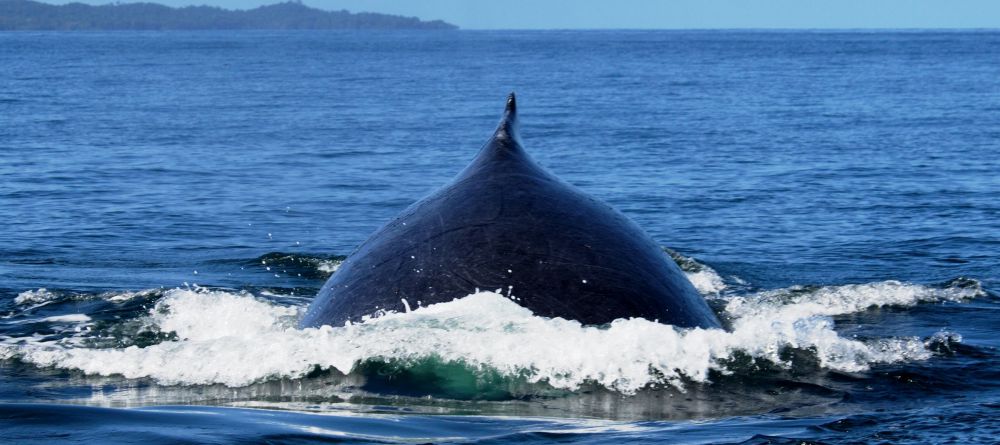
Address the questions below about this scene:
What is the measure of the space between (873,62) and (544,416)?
87.3 meters

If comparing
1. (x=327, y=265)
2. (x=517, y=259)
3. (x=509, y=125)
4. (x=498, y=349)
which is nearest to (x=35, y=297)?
(x=327, y=265)

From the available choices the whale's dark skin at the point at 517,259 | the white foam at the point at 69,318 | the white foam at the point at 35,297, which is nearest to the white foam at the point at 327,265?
the white foam at the point at 35,297

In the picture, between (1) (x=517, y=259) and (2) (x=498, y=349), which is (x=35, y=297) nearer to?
(2) (x=498, y=349)

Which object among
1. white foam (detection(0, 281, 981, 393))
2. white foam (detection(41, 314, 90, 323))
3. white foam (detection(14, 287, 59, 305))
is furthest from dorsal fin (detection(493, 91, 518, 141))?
white foam (detection(14, 287, 59, 305))

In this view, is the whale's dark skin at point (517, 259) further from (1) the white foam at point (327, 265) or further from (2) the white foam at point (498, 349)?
(1) the white foam at point (327, 265)

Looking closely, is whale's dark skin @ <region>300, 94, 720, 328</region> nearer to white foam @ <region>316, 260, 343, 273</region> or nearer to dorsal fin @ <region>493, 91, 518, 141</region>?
dorsal fin @ <region>493, 91, 518, 141</region>

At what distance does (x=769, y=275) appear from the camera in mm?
13469

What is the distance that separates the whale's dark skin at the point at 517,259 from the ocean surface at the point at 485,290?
137 mm

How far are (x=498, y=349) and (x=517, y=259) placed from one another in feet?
1.80

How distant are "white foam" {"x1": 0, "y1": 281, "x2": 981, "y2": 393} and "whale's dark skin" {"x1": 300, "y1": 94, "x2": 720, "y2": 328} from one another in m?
0.10

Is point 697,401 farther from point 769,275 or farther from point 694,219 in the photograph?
point 694,219

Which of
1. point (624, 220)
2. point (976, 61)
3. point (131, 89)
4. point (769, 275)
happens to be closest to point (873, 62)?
point (976, 61)

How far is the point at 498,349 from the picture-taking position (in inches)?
266

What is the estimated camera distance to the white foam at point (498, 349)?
20.5 ft
